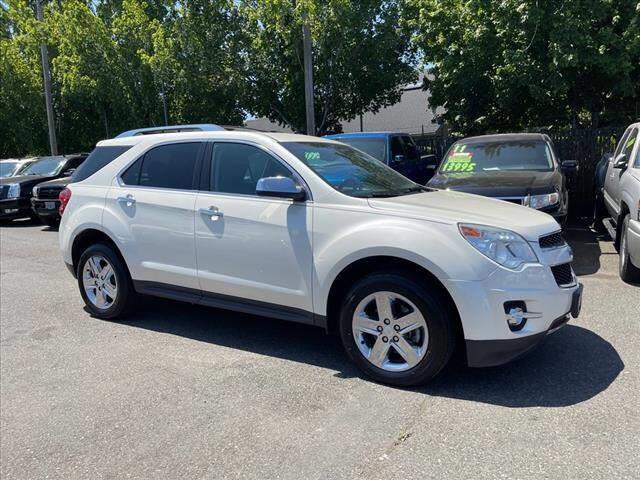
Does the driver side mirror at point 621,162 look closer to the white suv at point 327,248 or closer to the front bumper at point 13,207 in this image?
the white suv at point 327,248

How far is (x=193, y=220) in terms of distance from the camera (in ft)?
15.6

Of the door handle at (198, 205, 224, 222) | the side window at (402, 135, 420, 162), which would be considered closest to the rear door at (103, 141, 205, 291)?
the door handle at (198, 205, 224, 222)

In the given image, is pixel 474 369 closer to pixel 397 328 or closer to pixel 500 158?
pixel 397 328

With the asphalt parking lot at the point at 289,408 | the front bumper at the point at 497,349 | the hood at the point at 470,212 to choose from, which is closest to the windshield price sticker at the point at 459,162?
the asphalt parking lot at the point at 289,408

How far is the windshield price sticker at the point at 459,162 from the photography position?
27.8ft

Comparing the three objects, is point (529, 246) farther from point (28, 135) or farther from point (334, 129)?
point (28, 135)

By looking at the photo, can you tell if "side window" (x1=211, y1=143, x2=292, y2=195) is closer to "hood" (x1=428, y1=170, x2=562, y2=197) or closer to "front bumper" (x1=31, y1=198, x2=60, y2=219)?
"hood" (x1=428, y1=170, x2=562, y2=197)

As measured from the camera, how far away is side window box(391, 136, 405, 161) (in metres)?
10.1

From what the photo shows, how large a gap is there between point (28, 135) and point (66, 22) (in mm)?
6355

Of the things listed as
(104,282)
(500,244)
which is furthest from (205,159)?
(500,244)

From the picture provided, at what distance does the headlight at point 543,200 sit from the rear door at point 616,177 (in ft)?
2.74

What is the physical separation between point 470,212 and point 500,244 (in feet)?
1.23

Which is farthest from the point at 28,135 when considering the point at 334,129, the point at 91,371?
the point at 91,371

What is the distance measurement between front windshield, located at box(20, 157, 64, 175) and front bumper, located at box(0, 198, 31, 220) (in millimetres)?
1151
